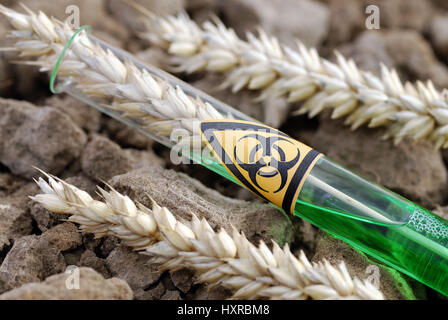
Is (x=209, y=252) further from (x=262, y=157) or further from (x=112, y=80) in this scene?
(x=112, y=80)

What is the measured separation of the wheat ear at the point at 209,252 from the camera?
0.91m

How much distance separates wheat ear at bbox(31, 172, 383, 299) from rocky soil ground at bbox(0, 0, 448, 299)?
75mm

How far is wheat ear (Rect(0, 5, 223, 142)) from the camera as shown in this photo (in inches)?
45.9

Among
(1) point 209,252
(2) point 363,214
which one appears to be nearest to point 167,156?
(1) point 209,252

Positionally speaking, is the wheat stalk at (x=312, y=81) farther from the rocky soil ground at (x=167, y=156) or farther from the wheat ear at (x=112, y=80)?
the wheat ear at (x=112, y=80)

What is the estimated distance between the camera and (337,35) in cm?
180

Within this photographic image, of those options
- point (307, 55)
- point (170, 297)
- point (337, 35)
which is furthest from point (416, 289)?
point (337, 35)

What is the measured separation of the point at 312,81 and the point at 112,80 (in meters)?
0.63

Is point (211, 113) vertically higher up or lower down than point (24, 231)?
higher up

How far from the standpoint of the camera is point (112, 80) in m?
1.21

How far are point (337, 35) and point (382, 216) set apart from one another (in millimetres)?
993

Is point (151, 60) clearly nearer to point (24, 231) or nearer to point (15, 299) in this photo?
point (24, 231)

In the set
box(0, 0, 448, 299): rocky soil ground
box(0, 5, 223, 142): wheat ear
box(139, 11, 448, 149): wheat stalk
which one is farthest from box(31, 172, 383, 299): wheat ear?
box(139, 11, 448, 149): wheat stalk

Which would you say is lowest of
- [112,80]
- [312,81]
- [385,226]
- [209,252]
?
[209,252]
